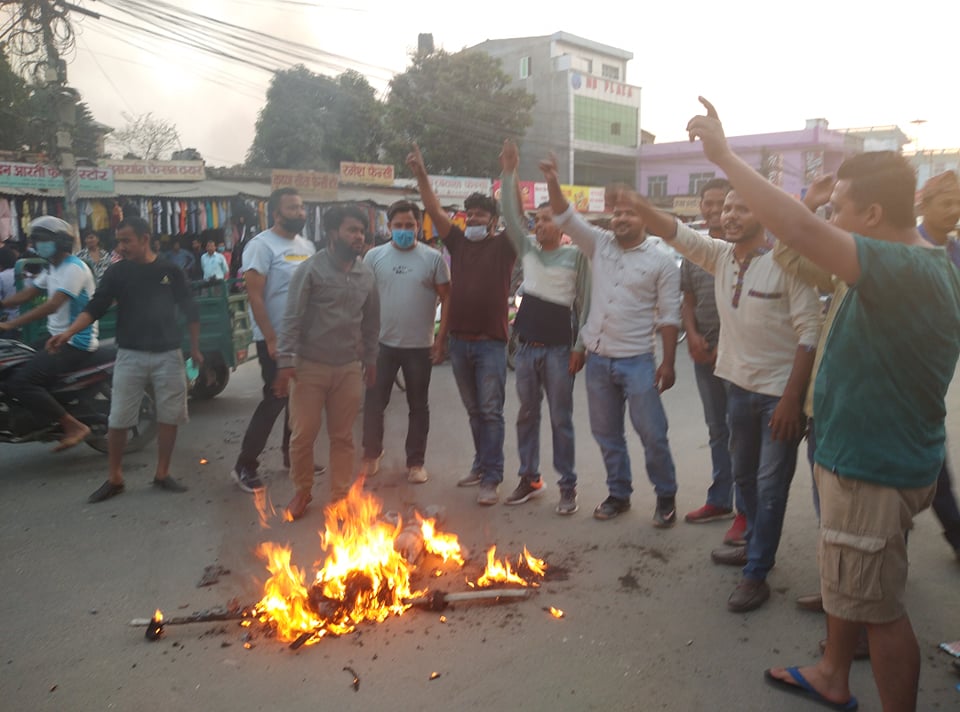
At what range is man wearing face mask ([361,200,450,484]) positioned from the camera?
5.23 m

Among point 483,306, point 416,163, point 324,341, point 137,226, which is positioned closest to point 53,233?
point 137,226

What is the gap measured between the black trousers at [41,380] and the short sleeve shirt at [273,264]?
1700mm

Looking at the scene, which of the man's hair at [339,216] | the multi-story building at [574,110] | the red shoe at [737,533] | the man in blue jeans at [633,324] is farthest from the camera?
the multi-story building at [574,110]

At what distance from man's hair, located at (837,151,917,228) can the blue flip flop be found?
1.69 m

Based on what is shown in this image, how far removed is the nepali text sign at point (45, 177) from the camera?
39.1 ft

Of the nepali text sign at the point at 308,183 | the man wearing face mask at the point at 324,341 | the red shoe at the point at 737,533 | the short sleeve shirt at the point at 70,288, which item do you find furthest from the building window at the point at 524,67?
the red shoe at the point at 737,533

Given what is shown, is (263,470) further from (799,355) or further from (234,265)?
(234,265)

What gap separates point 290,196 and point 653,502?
128 inches

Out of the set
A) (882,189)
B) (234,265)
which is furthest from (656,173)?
(882,189)

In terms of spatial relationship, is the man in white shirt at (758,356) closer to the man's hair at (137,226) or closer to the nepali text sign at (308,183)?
the man's hair at (137,226)

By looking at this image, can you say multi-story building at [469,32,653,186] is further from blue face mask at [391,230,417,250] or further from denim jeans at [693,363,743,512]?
denim jeans at [693,363,743,512]

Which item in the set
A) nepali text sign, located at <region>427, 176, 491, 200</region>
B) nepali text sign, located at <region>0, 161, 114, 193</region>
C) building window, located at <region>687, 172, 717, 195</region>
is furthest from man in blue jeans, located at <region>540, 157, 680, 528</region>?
building window, located at <region>687, 172, 717, 195</region>

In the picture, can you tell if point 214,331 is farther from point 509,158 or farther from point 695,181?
point 695,181

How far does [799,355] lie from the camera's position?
327 centimetres
